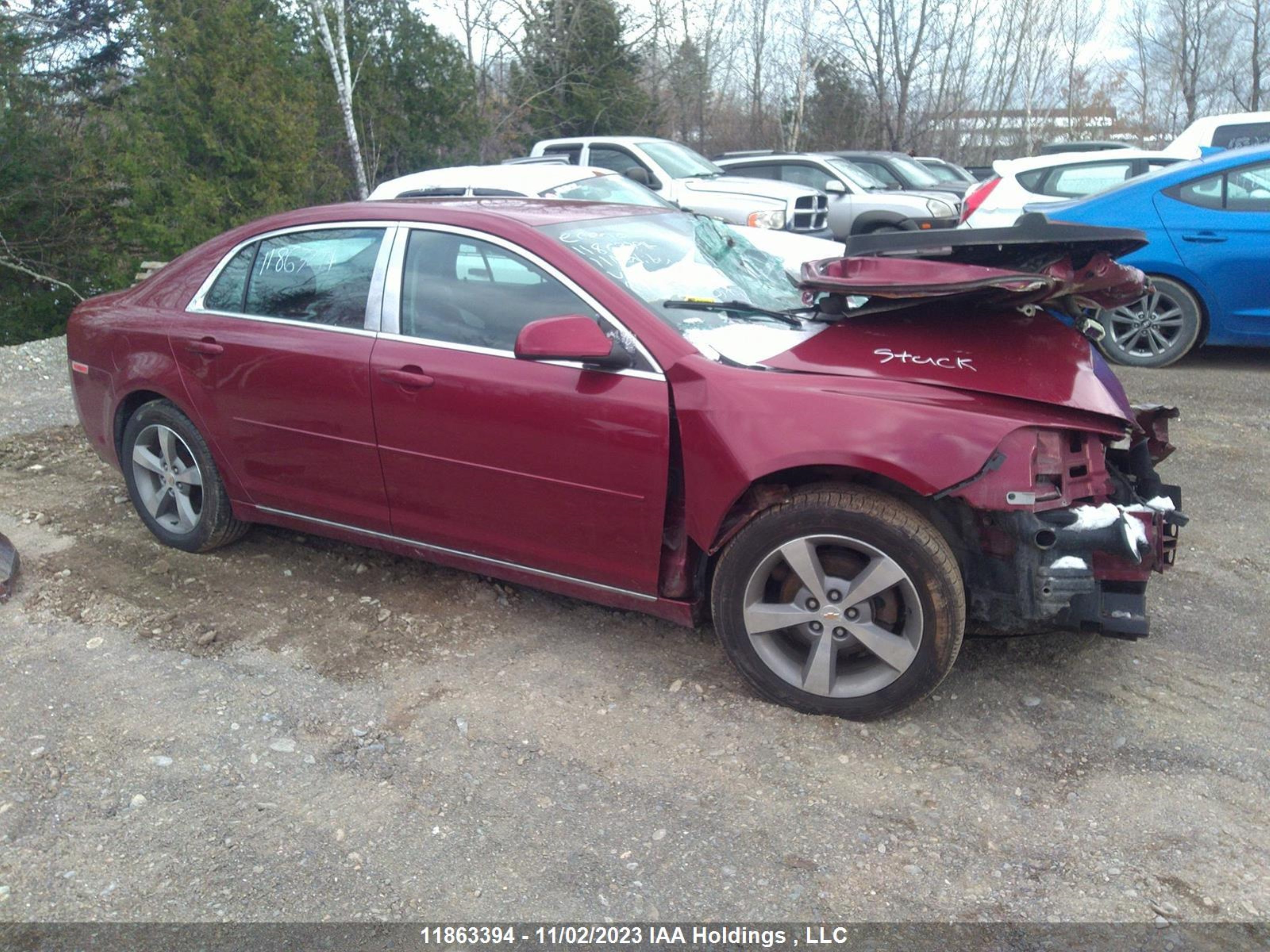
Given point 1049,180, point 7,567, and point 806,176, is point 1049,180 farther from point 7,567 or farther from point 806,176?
point 7,567

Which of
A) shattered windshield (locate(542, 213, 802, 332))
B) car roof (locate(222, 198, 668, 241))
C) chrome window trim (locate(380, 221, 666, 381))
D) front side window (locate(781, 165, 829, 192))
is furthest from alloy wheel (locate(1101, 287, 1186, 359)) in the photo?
front side window (locate(781, 165, 829, 192))

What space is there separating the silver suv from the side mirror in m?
10.7

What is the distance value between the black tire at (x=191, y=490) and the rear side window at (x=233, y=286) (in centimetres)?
54

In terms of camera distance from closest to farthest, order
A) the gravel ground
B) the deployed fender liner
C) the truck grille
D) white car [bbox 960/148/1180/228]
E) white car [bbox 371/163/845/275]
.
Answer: the deployed fender liner
the gravel ground
white car [bbox 371/163/845/275]
white car [bbox 960/148/1180/228]
the truck grille

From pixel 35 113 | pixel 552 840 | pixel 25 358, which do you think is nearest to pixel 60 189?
pixel 35 113

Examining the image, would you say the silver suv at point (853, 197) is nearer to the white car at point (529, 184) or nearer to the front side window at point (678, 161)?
the front side window at point (678, 161)

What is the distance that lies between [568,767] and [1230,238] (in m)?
6.74

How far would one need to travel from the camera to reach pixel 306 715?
360 centimetres

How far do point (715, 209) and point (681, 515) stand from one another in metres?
8.43

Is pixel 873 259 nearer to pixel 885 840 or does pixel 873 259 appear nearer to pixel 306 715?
pixel 885 840

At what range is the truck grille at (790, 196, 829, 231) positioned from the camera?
11.9 m

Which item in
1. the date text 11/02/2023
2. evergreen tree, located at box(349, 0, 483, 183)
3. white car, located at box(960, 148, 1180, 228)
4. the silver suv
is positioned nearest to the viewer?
the date text 11/02/2023

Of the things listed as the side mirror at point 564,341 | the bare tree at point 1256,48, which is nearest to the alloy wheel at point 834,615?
the side mirror at point 564,341

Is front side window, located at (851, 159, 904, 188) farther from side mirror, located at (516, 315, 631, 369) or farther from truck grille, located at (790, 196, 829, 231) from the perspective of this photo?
side mirror, located at (516, 315, 631, 369)
